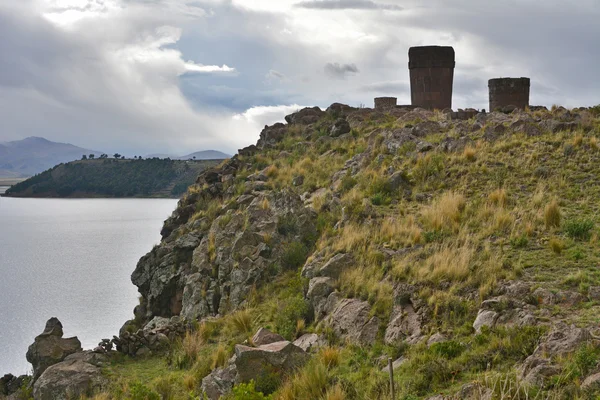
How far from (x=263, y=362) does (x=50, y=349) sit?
7.30 metres

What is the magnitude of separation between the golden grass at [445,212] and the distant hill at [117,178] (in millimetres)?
120717

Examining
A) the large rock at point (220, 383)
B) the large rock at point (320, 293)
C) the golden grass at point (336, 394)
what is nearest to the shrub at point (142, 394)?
the large rock at point (220, 383)

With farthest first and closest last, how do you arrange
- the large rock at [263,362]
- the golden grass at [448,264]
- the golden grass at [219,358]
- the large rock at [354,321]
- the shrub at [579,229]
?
the shrub at [579,229], the golden grass at [219,358], the golden grass at [448,264], the large rock at [354,321], the large rock at [263,362]

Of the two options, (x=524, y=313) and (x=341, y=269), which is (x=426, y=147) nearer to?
(x=341, y=269)

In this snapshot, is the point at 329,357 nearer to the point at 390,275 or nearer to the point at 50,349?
the point at 390,275

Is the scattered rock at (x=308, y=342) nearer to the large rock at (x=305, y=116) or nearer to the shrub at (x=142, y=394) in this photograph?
the shrub at (x=142, y=394)

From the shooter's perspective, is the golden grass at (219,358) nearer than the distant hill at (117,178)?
Yes

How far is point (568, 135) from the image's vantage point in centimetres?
1614

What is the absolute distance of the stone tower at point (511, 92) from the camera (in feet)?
81.3

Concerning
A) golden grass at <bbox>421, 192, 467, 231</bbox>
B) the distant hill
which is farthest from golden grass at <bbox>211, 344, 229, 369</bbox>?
the distant hill

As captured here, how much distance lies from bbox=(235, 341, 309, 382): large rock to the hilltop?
21 millimetres

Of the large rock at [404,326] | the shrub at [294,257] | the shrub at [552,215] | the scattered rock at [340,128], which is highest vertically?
the scattered rock at [340,128]

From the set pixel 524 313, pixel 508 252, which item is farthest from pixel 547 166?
pixel 524 313

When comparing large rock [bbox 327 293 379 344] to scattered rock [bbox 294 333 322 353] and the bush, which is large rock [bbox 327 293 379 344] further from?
the bush
